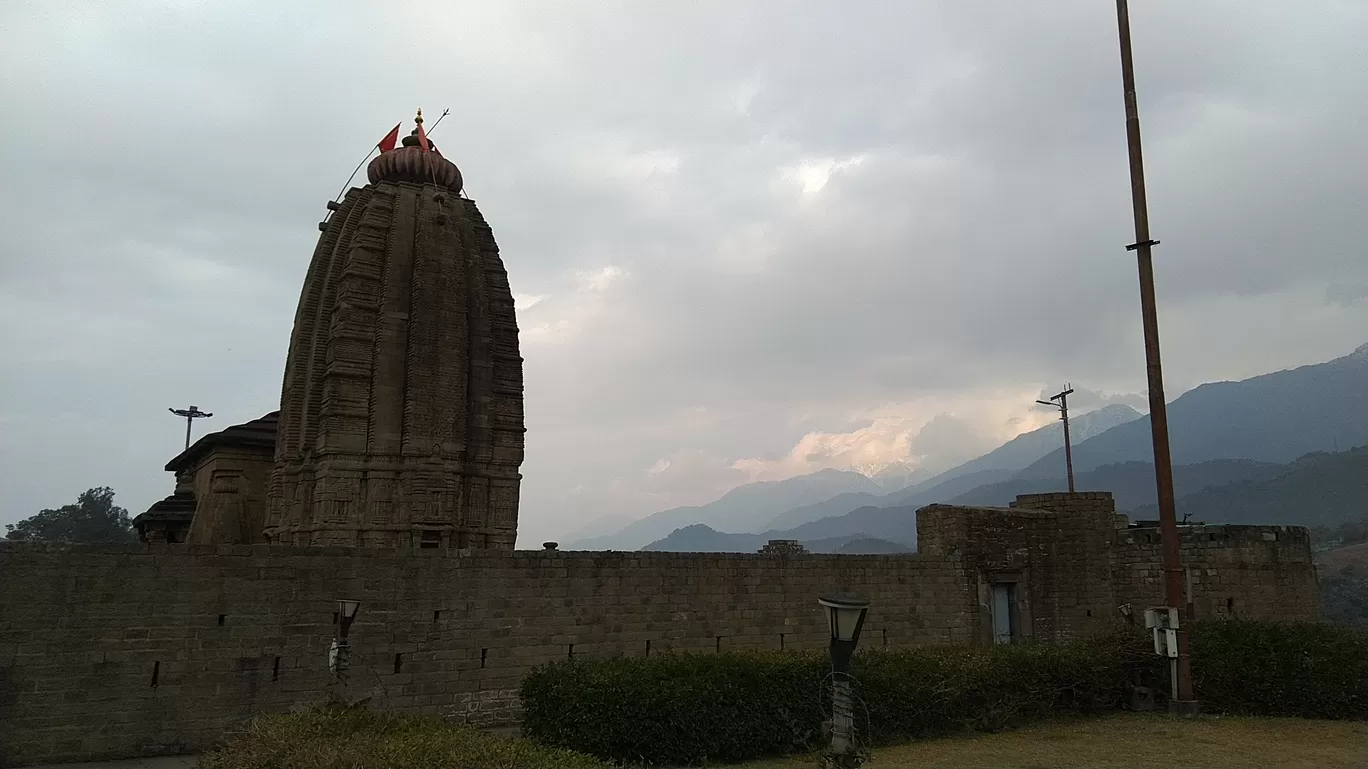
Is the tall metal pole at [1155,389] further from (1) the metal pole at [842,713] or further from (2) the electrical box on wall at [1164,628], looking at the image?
(1) the metal pole at [842,713]

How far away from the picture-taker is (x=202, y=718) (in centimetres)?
1191

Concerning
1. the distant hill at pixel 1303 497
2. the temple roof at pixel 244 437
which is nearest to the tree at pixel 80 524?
the temple roof at pixel 244 437

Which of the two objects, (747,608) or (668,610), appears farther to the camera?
(747,608)

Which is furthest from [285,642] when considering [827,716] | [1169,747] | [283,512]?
[1169,747]

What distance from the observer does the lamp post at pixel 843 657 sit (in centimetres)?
769

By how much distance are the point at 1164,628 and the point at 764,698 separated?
687 centimetres

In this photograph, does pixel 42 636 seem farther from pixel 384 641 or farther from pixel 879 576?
pixel 879 576

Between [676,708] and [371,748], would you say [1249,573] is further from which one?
[371,748]

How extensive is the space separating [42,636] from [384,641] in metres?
4.32

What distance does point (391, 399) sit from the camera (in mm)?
21188

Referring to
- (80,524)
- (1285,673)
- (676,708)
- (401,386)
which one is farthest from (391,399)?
(80,524)

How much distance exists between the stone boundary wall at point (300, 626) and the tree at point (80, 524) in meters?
58.9

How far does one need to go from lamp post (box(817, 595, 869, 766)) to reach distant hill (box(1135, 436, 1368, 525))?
15284 centimetres

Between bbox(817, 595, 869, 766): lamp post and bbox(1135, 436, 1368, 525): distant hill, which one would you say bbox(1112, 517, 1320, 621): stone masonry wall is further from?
bbox(1135, 436, 1368, 525): distant hill
